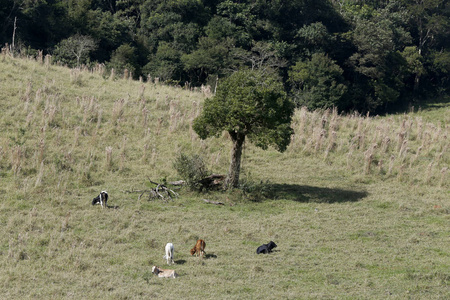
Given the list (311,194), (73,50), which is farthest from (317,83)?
(311,194)

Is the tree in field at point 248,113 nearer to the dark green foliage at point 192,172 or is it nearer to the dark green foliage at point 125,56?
the dark green foliage at point 192,172

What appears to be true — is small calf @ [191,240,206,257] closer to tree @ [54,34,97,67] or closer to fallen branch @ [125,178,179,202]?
fallen branch @ [125,178,179,202]

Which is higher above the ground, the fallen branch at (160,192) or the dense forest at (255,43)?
the dense forest at (255,43)

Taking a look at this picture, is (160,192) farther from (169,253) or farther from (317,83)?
(317,83)

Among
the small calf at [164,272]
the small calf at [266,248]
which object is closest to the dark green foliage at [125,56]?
the small calf at [266,248]

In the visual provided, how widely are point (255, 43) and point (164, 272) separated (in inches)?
1370

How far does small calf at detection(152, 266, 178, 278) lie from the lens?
9.69 m

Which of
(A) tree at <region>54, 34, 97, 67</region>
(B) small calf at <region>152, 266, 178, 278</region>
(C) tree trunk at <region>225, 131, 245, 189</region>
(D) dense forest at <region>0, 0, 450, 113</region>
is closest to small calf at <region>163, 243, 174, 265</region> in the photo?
(B) small calf at <region>152, 266, 178, 278</region>

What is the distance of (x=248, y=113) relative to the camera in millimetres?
15328

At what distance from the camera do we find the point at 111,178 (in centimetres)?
1681

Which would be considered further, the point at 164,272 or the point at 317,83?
the point at 317,83

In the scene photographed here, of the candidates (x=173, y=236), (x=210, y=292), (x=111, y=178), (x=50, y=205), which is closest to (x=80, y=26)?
(x=111, y=178)

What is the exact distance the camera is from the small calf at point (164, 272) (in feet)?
31.8

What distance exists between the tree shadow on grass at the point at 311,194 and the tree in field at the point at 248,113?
4.52 feet
